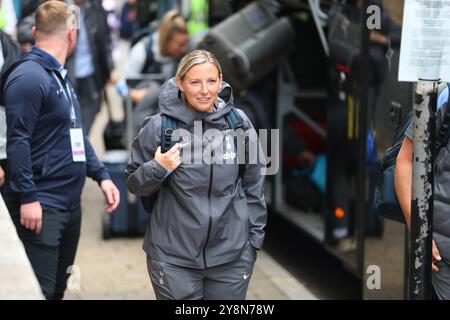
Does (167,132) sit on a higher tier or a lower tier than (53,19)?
lower

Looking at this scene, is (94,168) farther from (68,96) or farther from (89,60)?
(89,60)

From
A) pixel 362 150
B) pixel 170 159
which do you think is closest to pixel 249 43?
pixel 362 150

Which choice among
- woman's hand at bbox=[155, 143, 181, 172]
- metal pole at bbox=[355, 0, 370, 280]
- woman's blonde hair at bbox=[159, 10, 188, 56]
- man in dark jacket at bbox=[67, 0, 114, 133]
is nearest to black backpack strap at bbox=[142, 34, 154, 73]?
woman's blonde hair at bbox=[159, 10, 188, 56]

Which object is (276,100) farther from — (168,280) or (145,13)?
(145,13)

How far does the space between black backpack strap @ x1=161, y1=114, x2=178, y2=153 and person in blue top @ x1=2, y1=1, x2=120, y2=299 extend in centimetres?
79

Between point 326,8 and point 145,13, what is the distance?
351 inches

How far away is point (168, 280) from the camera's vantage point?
4.58m

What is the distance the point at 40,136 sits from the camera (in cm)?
512

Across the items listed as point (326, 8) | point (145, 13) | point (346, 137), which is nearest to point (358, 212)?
point (346, 137)

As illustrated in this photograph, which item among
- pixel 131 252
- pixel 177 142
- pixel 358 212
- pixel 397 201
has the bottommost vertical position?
pixel 131 252

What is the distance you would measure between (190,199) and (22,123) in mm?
989

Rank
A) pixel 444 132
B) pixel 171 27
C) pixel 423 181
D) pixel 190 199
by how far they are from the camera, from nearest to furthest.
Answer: pixel 423 181 < pixel 444 132 < pixel 190 199 < pixel 171 27

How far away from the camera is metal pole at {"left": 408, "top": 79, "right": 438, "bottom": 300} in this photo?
4105 mm

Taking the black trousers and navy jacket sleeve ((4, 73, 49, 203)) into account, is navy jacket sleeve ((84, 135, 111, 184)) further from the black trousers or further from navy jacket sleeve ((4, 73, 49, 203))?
navy jacket sleeve ((4, 73, 49, 203))
